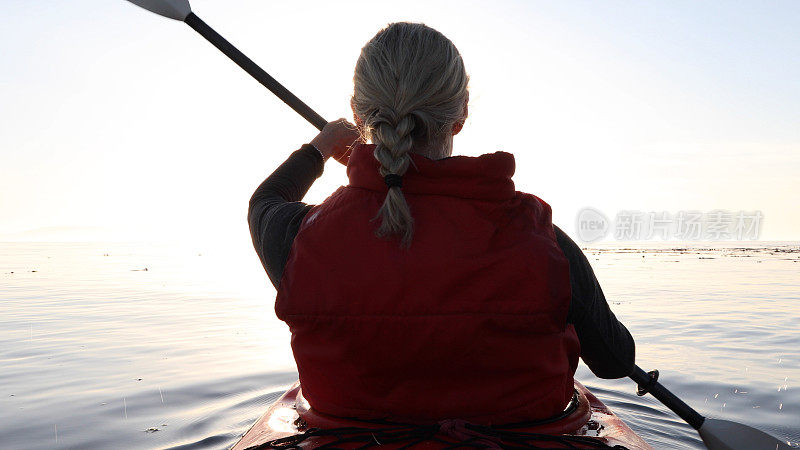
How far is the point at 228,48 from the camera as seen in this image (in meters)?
4.31

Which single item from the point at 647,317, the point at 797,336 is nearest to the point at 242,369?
the point at 647,317

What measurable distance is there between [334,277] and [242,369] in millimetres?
4274

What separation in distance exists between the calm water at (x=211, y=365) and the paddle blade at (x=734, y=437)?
0.40m

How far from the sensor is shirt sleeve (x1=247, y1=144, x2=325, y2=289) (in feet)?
6.04

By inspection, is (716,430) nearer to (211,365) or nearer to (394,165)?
(394,165)

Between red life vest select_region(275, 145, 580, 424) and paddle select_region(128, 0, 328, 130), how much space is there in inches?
96.2

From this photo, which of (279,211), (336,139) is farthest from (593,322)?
(336,139)

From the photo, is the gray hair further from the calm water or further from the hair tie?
the calm water

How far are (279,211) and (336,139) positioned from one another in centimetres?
82

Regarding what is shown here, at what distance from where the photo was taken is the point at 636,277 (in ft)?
49.0

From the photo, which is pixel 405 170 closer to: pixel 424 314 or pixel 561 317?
pixel 424 314

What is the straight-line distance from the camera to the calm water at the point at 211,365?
3.99 meters

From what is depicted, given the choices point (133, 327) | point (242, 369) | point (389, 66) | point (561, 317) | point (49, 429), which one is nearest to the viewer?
point (561, 317)

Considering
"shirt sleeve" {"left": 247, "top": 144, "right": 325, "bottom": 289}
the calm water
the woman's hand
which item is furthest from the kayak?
the calm water
